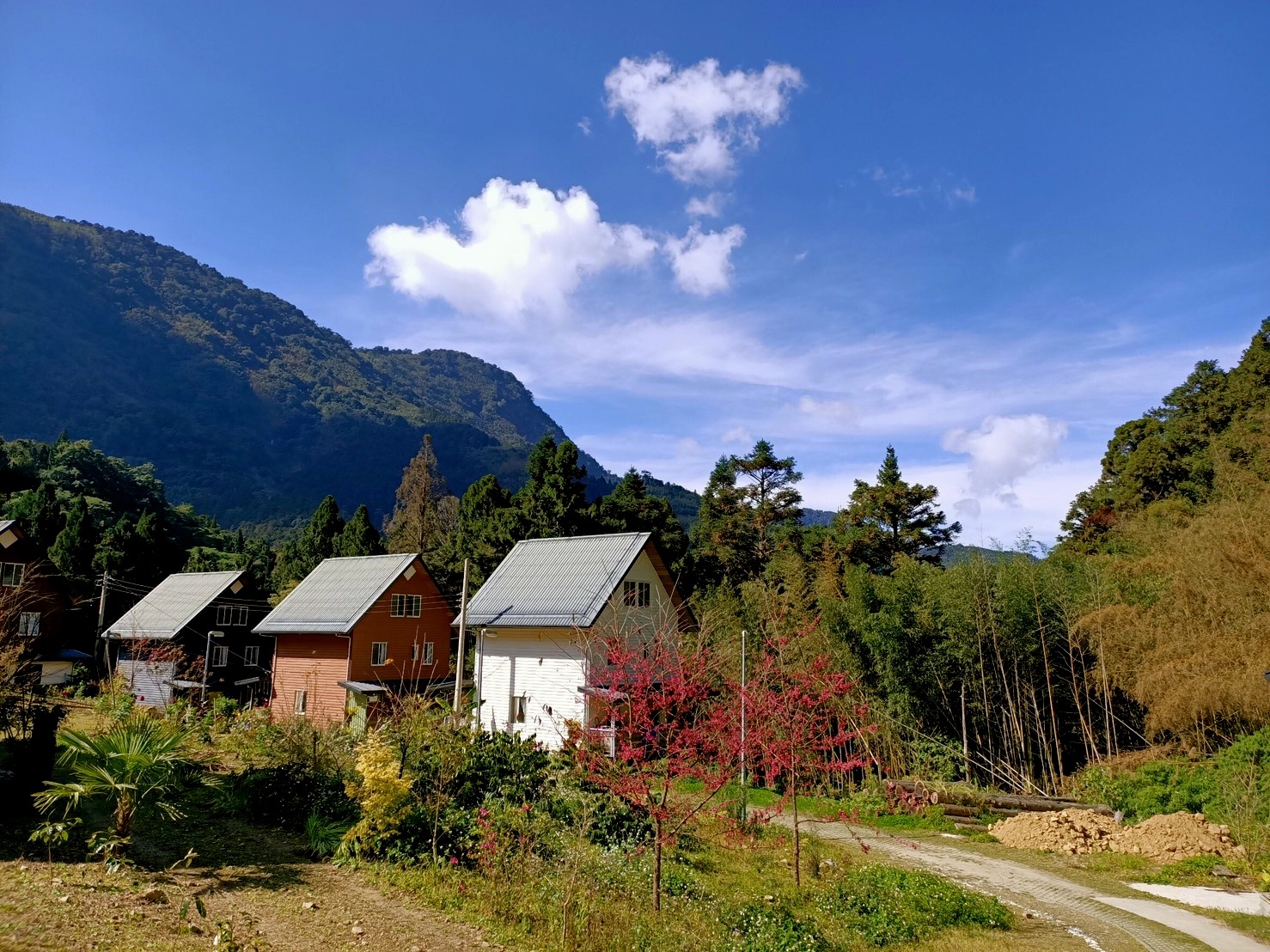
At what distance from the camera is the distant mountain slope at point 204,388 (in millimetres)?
91250

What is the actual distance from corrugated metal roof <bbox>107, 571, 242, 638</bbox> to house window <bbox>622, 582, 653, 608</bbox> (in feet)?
60.5

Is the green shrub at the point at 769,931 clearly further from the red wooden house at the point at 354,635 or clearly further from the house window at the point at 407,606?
the house window at the point at 407,606

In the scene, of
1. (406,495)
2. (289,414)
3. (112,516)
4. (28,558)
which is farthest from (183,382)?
(28,558)

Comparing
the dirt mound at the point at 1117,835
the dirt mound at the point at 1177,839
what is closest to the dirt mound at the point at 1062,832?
the dirt mound at the point at 1117,835

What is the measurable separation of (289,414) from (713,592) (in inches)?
4085

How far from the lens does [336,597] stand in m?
24.9

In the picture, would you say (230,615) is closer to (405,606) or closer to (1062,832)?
(405,606)

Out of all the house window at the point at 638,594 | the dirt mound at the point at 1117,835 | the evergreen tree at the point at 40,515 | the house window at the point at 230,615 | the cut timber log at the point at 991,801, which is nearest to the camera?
the dirt mound at the point at 1117,835

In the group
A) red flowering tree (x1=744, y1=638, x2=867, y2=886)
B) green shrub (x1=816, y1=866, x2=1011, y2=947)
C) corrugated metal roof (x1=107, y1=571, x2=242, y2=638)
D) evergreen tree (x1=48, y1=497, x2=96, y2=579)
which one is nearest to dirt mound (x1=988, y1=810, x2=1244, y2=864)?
green shrub (x1=816, y1=866, x2=1011, y2=947)

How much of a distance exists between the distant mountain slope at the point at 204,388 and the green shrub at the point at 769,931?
84.3m

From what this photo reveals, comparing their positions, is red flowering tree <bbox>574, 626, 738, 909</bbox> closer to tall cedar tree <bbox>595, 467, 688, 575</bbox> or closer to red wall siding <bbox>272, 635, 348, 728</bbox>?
red wall siding <bbox>272, 635, 348, 728</bbox>

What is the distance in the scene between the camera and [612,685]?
24.7 ft

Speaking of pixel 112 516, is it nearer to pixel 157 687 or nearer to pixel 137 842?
pixel 157 687

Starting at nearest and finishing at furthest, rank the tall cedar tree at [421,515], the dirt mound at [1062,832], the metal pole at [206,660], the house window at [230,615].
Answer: the dirt mound at [1062,832] → the metal pole at [206,660] → the house window at [230,615] → the tall cedar tree at [421,515]
